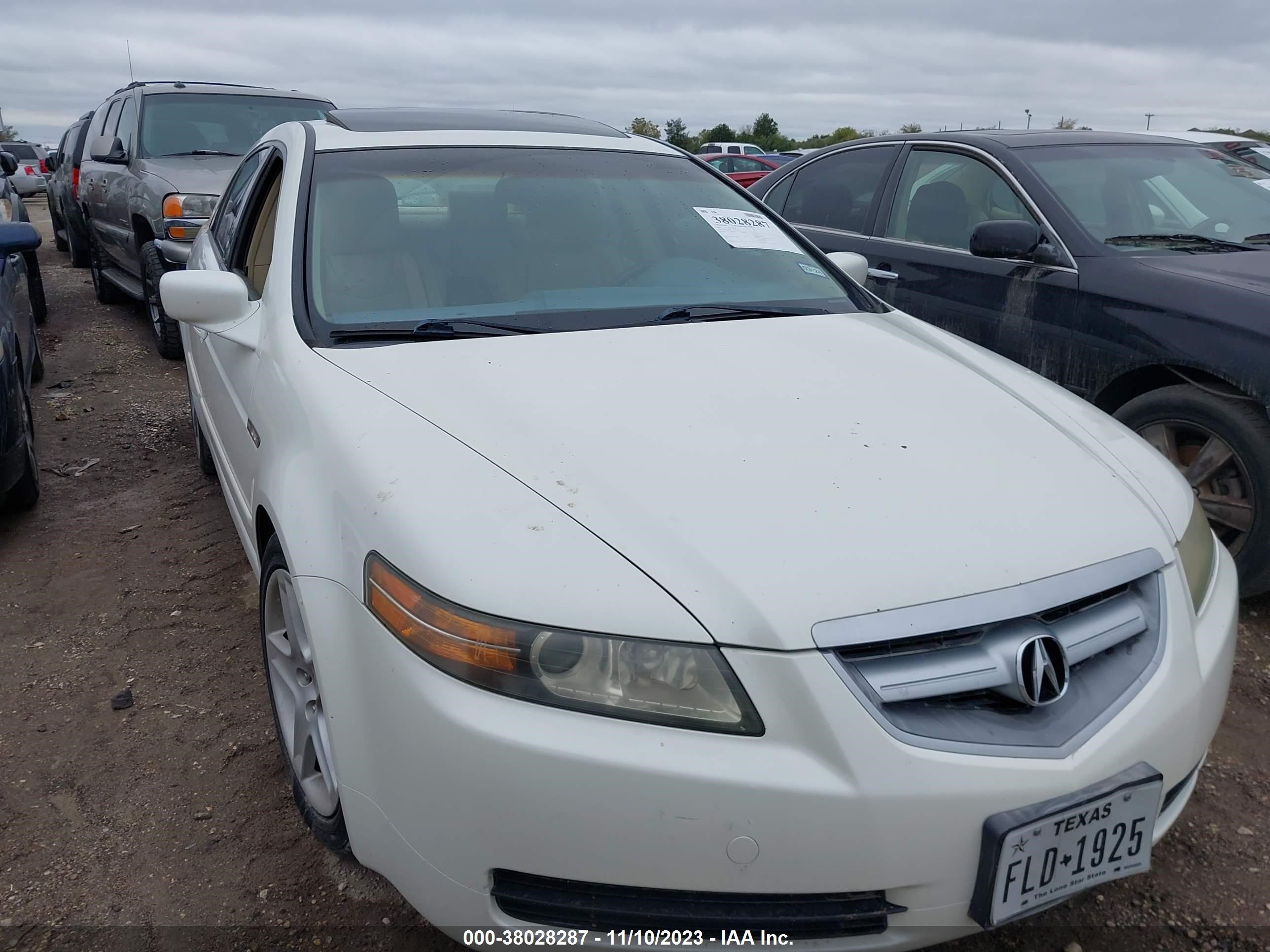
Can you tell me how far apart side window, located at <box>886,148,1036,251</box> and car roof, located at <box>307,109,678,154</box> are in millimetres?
1579

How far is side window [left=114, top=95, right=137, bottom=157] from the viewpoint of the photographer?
7.00 m

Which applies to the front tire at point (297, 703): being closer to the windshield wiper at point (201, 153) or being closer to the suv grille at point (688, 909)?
the suv grille at point (688, 909)

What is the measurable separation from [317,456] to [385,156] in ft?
3.95

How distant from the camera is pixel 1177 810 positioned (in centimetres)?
179

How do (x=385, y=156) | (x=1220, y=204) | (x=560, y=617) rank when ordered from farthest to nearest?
(x=1220, y=204), (x=385, y=156), (x=560, y=617)

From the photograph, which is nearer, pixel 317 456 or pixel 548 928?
pixel 548 928

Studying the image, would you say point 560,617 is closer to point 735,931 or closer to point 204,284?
point 735,931

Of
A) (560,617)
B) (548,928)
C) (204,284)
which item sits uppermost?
(204,284)

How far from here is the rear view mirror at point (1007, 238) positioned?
3.72 m

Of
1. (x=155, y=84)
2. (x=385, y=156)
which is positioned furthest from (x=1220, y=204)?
(x=155, y=84)

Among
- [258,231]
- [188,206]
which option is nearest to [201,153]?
[188,206]

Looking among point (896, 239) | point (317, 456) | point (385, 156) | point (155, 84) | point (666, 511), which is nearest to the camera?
point (666, 511)

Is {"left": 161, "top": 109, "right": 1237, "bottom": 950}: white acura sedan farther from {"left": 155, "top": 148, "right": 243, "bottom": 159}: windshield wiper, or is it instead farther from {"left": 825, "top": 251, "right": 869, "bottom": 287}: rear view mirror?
{"left": 155, "top": 148, "right": 243, "bottom": 159}: windshield wiper

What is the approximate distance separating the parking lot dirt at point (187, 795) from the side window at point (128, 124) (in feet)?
13.5
